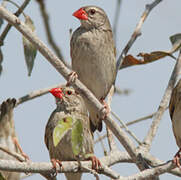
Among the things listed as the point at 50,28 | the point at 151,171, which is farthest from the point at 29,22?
the point at 151,171

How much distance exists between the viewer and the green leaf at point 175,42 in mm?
5691

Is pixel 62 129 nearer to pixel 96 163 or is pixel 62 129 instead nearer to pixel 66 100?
pixel 96 163

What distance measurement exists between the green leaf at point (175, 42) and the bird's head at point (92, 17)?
2.87ft

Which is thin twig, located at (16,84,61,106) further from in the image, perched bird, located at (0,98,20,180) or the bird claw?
the bird claw

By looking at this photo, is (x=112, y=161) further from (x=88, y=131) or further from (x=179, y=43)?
(x=179, y=43)

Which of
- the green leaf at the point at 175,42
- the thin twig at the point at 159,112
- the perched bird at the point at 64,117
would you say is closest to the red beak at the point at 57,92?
the perched bird at the point at 64,117

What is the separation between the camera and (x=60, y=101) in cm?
614

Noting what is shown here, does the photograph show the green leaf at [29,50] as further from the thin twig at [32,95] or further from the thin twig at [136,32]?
the thin twig at [136,32]

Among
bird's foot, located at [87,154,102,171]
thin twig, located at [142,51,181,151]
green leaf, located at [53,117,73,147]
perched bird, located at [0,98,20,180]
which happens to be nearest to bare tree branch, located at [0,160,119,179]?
bird's foot, located at [87,154,102,171]

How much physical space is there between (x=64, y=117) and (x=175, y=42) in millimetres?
1739

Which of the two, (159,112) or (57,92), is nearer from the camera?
(159,112)

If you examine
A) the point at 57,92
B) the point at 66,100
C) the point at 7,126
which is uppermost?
the point at 57,92

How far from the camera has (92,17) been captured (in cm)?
592

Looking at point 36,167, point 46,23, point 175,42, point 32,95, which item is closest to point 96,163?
point 36,167
